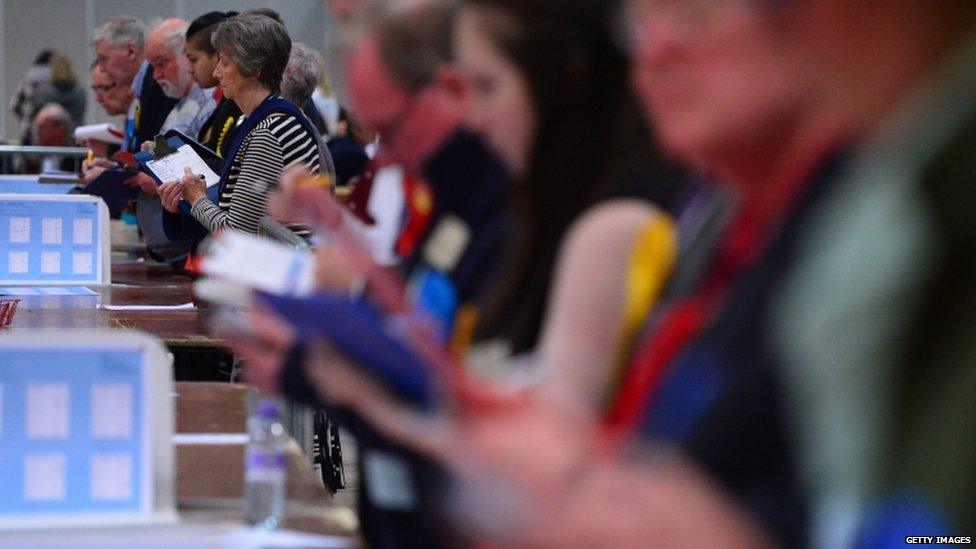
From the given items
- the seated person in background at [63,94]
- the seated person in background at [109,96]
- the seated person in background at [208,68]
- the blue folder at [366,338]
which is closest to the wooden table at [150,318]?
the seated person in background at [208,68]

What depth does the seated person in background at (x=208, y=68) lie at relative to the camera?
555cm

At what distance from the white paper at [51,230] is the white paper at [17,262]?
10 centimetres

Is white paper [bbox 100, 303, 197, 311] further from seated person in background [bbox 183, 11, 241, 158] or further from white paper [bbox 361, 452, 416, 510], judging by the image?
white paper [bbox 361, 452, 416, 510]

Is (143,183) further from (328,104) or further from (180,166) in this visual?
(328,104)

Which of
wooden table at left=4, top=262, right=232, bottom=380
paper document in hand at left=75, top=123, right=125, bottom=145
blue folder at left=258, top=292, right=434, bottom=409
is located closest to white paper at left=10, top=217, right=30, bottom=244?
wooden table at left=4, top=262, right=232, bottom=380

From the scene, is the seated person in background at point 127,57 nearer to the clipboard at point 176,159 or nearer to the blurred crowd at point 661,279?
the clipboard at point 176,159

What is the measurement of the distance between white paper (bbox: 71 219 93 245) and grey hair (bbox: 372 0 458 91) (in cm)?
383

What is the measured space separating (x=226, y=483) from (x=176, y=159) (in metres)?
3.09

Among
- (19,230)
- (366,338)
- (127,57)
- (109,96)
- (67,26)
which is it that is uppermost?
(67,26)

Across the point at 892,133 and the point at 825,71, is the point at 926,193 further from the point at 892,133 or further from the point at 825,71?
the point at 825,71

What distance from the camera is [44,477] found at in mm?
1986

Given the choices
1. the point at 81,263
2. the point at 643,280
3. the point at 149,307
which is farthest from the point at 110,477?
the point at 81,263

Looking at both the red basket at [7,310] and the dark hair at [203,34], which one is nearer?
the red basket at [7,310]

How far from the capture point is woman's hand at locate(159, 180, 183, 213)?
16.6 feet
